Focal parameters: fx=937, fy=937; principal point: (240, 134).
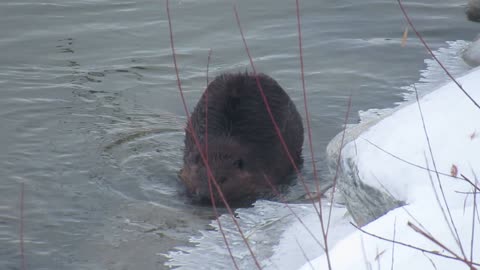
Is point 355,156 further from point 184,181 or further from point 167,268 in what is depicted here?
point 184,181

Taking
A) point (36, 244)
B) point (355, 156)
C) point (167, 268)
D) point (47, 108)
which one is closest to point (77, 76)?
point (47, 108)

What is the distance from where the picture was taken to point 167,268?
5652mm

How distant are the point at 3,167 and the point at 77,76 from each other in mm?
2384

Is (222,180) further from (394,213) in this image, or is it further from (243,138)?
(394,213)

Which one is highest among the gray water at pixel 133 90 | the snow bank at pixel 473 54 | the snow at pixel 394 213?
the snow at pixel 394 213

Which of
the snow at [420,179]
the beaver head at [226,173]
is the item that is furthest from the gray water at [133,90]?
the snow at [420,179]

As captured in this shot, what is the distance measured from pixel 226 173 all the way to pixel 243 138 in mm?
479

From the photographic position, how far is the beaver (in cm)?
712

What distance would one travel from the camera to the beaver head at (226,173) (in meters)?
6.96

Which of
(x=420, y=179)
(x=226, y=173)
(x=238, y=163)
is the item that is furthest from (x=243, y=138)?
(x=420, y=179)

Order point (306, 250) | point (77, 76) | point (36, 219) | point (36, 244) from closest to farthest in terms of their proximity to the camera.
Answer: point (306, 250), point (36, 244), point (36, 219), point (77, 76)

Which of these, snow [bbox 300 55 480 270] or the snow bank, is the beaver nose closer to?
snow [bbox 300 55 480 270]

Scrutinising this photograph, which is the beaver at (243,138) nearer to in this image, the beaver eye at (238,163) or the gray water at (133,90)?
the beaver eye at (238,163)

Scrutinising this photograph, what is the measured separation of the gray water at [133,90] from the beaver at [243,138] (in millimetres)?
254
